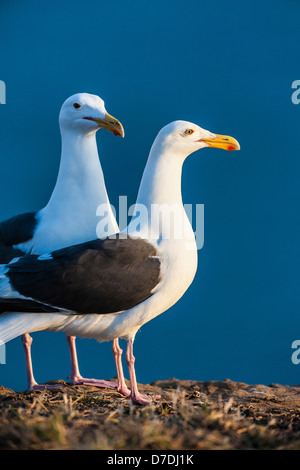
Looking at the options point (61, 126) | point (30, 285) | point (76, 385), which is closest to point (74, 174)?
point (61, 126)

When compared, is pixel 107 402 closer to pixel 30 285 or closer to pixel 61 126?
pixel 30 285

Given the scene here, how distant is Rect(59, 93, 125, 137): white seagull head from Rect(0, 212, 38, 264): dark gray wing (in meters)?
0.95

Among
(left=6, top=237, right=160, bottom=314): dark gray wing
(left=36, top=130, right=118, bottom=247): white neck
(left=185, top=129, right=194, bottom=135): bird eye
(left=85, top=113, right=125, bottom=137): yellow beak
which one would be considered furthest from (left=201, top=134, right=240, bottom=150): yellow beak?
(left=6, top=237, right=160, bottom=314): dark gray wing

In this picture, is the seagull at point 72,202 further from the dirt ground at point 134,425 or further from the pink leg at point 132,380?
the dirt ground at point 134,425

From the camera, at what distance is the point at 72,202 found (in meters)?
6.53

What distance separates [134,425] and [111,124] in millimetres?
3206

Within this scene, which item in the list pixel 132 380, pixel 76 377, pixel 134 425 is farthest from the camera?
pixel 76 377

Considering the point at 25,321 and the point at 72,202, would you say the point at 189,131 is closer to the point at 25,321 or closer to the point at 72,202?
the point at 72,202

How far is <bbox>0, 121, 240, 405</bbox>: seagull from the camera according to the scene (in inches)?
214

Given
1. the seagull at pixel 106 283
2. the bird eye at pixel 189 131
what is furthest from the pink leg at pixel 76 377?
the bird eye at pixel 189 131

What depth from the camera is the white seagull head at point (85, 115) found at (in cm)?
654

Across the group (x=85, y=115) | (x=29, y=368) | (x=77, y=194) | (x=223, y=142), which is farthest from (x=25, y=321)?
(x=223, y=142)

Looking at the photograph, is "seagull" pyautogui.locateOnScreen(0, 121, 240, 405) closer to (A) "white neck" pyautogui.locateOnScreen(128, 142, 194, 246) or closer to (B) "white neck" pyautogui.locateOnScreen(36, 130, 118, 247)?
(A) "white neck" pyautogui.locateOnScreen(128, 142, 194, 246)
